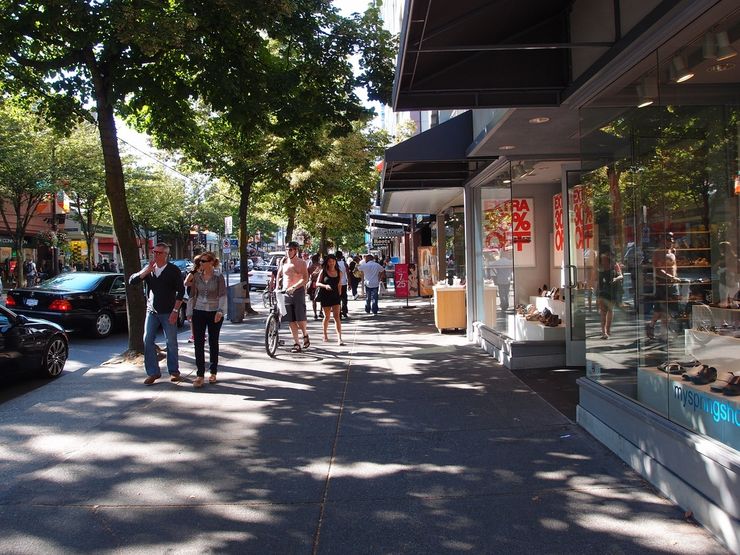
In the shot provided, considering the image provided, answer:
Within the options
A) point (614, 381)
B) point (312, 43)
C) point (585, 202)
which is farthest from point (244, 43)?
point (614, 381)

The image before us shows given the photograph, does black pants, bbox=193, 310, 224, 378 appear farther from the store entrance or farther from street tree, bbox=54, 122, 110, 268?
street tree, bbox=54, 122, 110, 268

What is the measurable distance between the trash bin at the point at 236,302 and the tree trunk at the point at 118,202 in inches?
237

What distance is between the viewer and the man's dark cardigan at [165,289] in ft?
26.8

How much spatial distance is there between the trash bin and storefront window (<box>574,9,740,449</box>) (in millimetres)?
12077

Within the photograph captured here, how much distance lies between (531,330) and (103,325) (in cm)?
935

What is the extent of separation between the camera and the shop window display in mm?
4719

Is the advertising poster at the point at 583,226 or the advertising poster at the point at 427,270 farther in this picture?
the advertising poster at the point at 427,270

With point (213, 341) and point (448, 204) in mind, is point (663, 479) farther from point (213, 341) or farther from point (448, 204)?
point (448, 204)

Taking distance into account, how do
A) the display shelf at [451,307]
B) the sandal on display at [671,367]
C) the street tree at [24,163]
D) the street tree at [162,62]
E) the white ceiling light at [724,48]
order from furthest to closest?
the street tree at [24,163], the display shelf at [451,307], the street tree at [162,62], the sandal on display at [671,367], the white ceiling light at [724,48]

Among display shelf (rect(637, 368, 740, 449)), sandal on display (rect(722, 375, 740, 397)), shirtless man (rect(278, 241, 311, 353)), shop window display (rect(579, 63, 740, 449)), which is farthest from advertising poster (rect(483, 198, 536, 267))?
sandal on display (rect(722, 375, 740, 397))

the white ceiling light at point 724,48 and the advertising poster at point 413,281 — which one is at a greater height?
the white ceiling light at point 724,48

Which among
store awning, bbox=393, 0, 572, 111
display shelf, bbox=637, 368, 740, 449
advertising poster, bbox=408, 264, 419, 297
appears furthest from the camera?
advertising poster, bbox=408, 264, 419, 297

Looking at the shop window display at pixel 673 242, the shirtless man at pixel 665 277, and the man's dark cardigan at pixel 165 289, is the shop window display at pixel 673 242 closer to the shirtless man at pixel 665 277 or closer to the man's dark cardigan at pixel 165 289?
the shirtless man at pixel 665 277

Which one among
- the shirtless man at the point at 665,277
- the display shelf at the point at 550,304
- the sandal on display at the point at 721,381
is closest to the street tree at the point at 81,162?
the display shelf at the point at 550,304
